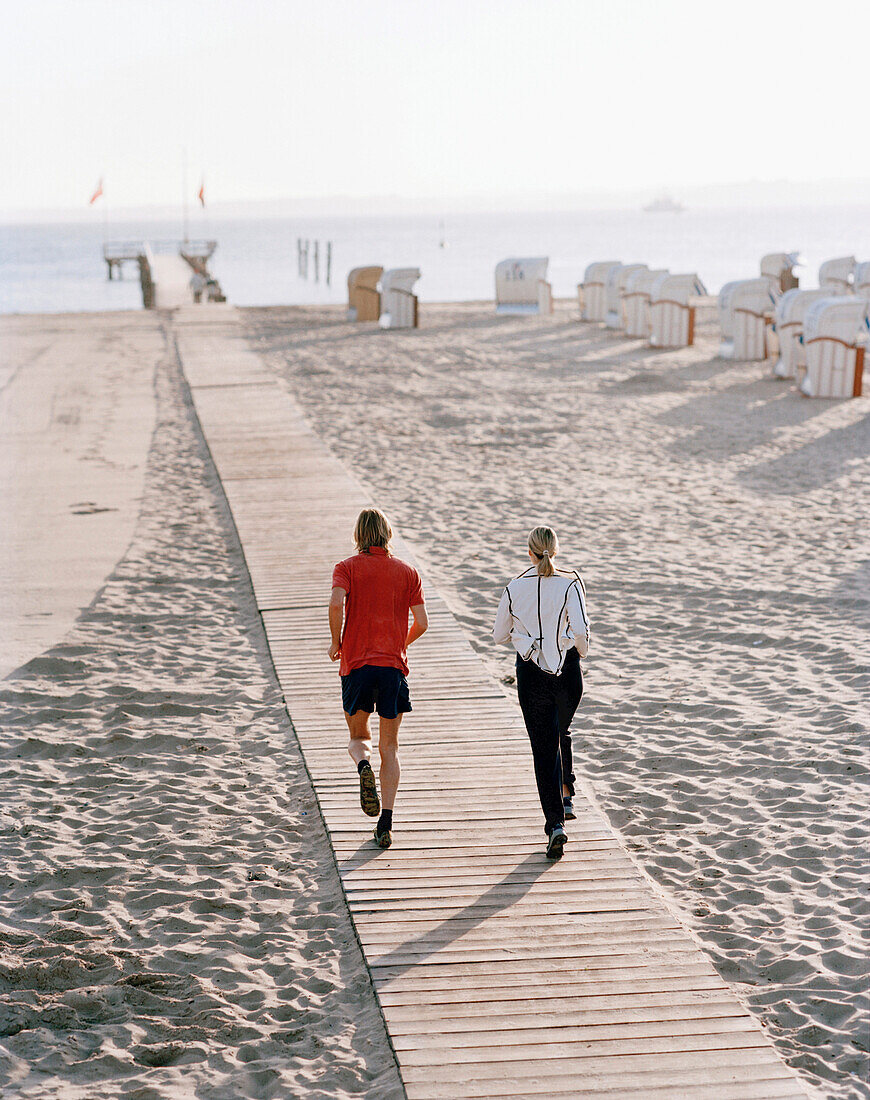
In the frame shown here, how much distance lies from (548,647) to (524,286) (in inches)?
999

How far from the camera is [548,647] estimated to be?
4289 mm

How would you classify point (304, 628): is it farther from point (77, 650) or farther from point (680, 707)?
point (680, 707)

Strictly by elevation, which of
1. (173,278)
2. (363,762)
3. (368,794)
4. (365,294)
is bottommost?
(368,794)

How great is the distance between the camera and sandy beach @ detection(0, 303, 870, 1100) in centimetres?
364

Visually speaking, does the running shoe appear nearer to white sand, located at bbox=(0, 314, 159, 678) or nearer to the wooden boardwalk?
the wooden boardwalk

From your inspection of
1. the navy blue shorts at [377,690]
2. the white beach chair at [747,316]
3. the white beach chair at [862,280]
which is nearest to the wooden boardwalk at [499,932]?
the navy blue shorts at [377,690]

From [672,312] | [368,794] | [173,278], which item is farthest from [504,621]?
[173,278]

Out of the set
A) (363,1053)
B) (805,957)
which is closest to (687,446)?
(805,957)

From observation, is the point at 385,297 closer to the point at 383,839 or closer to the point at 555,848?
the point at 383,839

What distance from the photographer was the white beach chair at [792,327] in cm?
1770

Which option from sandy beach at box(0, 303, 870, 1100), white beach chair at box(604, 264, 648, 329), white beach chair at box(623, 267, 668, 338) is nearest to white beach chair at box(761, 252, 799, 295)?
white beach chair at box(604, 264, 648, 329)

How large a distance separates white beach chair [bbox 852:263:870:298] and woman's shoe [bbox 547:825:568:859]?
21.1 meters

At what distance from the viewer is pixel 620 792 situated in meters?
5.26

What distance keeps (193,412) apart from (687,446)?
275 inches
